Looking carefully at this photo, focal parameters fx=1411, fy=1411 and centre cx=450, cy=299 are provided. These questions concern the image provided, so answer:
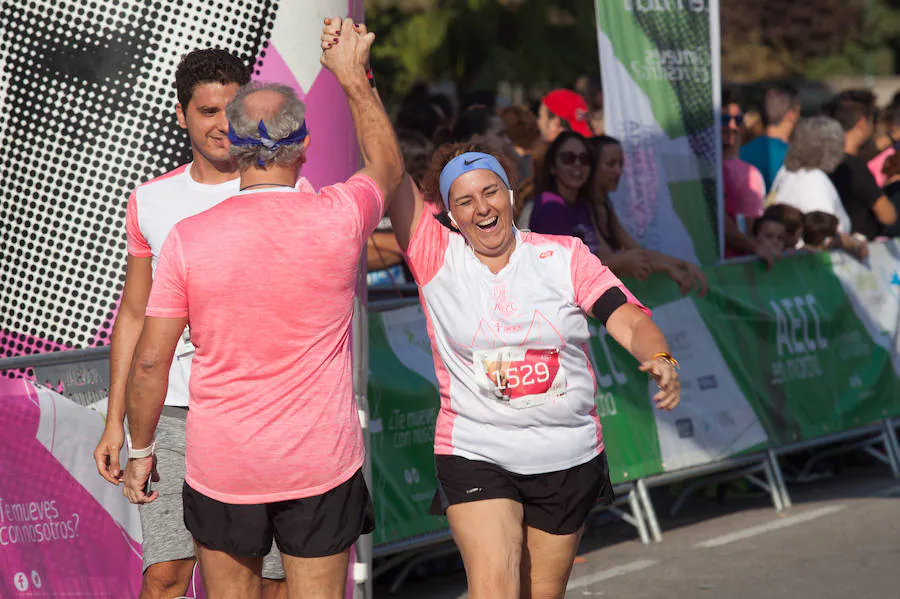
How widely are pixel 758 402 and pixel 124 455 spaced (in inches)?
175

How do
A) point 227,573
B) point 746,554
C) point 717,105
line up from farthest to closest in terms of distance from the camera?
point 717,105 → point 746,554 → point 227,573

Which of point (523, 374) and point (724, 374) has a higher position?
point (523, 374)

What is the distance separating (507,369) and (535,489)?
40cm

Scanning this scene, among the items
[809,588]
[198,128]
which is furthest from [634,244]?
[198,128]

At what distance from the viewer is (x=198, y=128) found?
4352 millimetres

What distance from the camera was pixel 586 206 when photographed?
8016mm

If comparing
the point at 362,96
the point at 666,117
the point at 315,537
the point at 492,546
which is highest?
the point at 362,96

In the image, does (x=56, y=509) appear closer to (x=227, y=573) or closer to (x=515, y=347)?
(x=227, y=573)

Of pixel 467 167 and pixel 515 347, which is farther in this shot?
pixel 467 167

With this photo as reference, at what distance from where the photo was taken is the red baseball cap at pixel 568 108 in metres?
9.68

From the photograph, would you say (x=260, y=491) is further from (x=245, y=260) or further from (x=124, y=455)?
(x=124, y=455)

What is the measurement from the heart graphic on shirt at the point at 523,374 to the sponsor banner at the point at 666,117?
422 cm

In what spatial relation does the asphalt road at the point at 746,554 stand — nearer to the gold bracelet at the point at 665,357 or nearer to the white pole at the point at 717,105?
the white pole at the point at 717,105

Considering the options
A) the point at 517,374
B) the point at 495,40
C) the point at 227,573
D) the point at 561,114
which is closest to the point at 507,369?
the point at 517,374
